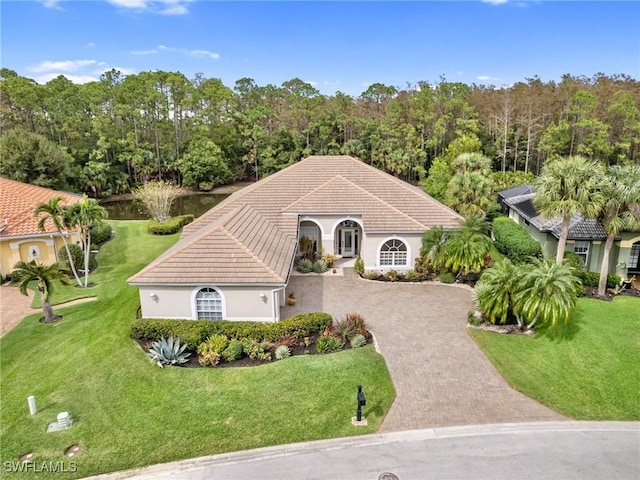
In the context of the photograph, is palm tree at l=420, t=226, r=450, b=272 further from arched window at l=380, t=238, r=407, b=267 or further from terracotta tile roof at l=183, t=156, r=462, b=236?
arched window at l=380, t=238, r=407, b=267

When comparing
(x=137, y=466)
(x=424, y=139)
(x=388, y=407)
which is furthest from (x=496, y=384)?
(x=424, y=139)

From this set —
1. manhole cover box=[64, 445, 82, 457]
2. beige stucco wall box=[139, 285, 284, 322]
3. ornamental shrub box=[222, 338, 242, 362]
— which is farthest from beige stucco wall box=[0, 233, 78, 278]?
manhole cover box=[64, 445, 82, 457]

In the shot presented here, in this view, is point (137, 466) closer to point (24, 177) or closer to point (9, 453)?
point (9, 453)

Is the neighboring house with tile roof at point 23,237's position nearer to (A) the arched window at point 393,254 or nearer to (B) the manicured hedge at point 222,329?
(B) the manicured hedge at point 222,329

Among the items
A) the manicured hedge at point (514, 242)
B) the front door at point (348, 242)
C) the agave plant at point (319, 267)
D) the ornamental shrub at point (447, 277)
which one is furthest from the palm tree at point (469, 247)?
the agave plant at point (319, 267)

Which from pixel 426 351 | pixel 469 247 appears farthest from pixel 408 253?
pixel 426 351

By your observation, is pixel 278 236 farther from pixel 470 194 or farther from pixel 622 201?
pixel 622 201
